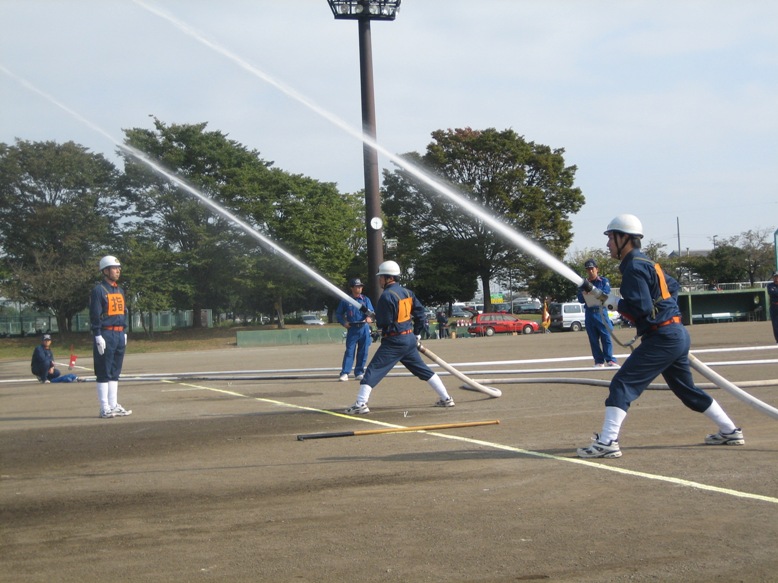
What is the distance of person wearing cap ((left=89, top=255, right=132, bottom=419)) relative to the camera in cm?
1219

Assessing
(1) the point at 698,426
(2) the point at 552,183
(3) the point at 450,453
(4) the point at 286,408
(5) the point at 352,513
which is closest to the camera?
(5) the point at 352,513

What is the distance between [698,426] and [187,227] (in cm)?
5698

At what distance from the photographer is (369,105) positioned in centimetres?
2192

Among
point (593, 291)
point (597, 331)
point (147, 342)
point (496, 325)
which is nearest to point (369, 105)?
point (597, 331)

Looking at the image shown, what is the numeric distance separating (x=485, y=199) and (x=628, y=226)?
5660 cm

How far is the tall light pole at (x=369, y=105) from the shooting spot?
72.1ft

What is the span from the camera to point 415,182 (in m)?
66.9

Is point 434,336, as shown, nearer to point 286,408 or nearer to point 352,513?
point 286,408

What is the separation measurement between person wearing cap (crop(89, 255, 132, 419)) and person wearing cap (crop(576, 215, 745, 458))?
7.53 m

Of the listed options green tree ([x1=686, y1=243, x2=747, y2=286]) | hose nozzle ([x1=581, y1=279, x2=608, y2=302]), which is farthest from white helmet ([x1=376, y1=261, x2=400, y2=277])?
green tree ([x1=686, y1=243, x2=747, y2=286])

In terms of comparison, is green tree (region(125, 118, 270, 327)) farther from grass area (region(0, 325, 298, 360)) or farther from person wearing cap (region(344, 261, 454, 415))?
person wearing cap (region(344, 261, 454, 415))

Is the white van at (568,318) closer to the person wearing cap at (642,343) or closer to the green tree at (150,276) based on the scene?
the green tree at (150,276)

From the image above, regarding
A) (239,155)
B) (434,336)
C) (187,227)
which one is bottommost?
(434,336)

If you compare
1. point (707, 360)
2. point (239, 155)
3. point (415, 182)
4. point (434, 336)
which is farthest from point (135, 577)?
point (415, 182)
